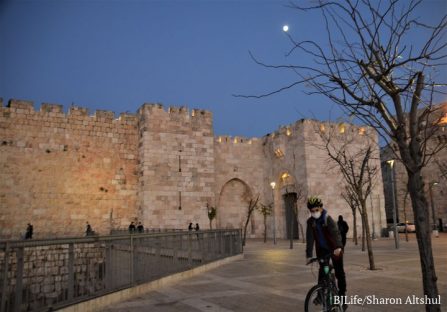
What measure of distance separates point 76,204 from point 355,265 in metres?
16.2

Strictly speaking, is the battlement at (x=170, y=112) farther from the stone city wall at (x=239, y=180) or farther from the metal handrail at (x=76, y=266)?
the metal handrail at (x=76, y=266)

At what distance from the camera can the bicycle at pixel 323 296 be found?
4605 mm

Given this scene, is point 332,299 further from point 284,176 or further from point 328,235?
point 284,176

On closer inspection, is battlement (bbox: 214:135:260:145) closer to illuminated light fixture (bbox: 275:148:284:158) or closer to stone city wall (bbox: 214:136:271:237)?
stone city wall (bbox: 214:136:271:237)

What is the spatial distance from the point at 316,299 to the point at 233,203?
960 inches

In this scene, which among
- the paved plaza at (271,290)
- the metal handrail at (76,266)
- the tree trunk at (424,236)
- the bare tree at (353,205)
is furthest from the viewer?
the bare tree at (353,205)

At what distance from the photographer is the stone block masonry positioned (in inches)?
818

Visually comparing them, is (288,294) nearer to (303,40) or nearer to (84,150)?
(303,40)

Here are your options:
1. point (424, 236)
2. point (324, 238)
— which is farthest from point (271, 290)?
point (424, 236)

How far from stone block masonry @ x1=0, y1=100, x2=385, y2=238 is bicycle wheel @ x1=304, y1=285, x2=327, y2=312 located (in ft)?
58.2

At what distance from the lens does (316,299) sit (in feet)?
15.3

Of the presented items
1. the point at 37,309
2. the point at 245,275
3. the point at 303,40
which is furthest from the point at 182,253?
the point at 303,40

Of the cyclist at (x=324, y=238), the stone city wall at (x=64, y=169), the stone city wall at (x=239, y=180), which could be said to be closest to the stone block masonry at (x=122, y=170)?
Result: the stone city wall at (x=64, y=169)

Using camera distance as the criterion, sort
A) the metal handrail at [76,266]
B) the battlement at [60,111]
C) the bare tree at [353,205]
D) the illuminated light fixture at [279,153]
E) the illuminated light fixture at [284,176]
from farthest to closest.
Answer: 1. the illuminated light fixture at [279,153]
2. the illuminated light fixture at [284,176]
3. the battlement at [60,111]
4. the bare tree at [353,205]
5. the metal handrail at [76,266]
